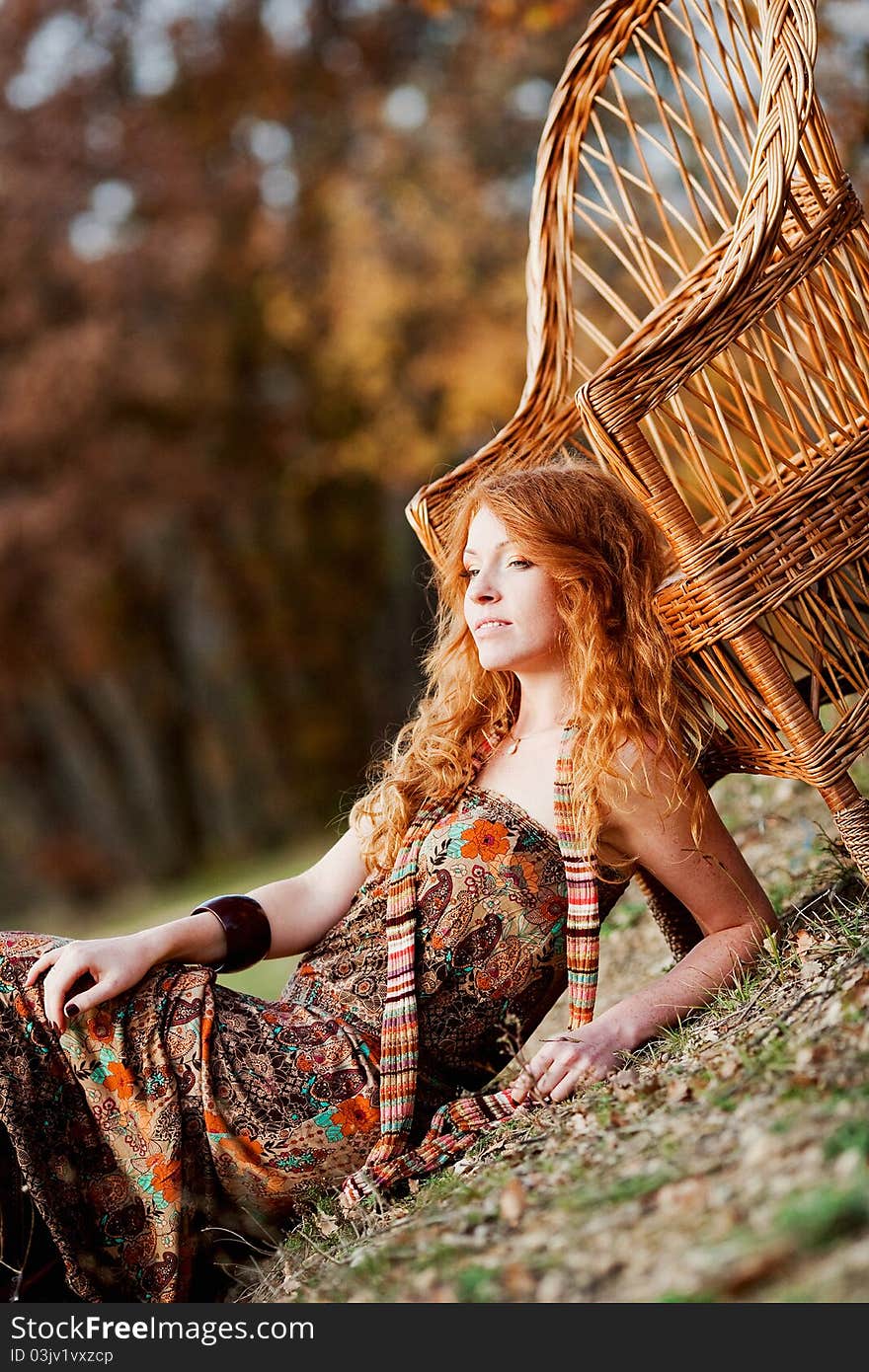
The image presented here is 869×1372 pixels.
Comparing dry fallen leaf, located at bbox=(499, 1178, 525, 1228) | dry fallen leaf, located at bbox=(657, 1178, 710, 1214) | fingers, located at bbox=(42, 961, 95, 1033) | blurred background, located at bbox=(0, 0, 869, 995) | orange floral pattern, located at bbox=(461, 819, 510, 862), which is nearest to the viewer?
dry fallen leaf, located at bbox=(657, 1178, 710, 1214)

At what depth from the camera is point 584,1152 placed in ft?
5.88

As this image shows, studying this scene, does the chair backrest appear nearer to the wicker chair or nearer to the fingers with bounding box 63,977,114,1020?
the wicker chair

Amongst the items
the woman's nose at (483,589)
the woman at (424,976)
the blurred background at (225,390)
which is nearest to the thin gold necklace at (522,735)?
the woman at (424,976)

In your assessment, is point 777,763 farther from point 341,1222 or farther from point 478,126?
point 478,126

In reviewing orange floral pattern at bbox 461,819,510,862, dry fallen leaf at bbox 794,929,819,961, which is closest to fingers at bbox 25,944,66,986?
orange floral pattern at bbox 461,819,510,862

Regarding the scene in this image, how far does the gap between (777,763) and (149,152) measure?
315 inches

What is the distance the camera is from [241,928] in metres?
2.21

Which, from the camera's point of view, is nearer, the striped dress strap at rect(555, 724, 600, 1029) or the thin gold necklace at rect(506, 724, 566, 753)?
the striped dress strap at rect(555, 724, 600, 1029)

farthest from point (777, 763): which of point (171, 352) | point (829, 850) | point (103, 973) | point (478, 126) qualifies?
point (171, 352)

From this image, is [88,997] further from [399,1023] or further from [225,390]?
[225,390]

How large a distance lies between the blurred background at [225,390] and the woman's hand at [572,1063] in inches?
213

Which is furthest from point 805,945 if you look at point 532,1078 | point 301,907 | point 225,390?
point 225,390

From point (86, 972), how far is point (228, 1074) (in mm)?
271

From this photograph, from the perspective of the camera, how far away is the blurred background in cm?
823
